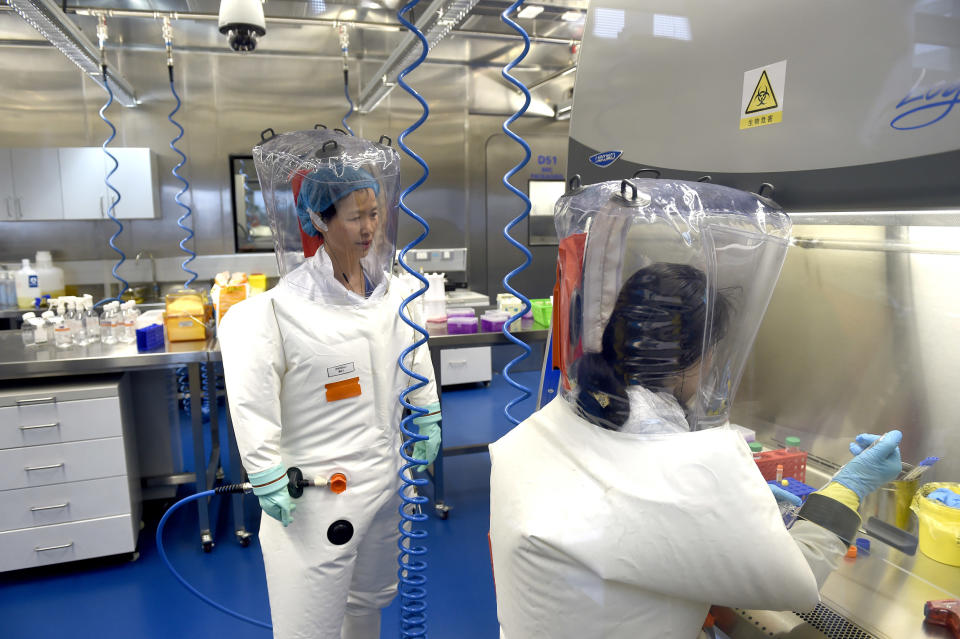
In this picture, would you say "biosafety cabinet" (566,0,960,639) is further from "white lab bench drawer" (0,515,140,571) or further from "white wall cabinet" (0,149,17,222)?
"white wall cabinet" (0,149,17,222)

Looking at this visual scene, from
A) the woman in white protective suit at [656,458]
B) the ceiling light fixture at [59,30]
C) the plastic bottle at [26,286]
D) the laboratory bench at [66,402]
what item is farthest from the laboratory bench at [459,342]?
the plastic bottle at [26,286]

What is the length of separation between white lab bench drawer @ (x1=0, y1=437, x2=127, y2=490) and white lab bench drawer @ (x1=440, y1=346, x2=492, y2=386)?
9.58ft

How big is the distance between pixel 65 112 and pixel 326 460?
5.22 metres

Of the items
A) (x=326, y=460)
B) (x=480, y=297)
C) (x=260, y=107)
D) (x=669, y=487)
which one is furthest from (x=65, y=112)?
(x=669, y=487)

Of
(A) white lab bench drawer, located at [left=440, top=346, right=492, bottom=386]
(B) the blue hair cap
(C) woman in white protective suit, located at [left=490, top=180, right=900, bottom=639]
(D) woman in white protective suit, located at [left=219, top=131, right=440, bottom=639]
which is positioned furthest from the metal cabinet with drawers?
(A) white lab bench drawer, located at [left=440, top=346, right=492, bottom=386]

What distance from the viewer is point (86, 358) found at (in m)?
2.71

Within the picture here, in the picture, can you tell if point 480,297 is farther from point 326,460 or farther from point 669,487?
point 669,487

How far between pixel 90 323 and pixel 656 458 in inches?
125

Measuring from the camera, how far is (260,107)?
5754 millimetres

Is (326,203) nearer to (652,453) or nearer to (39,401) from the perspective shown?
(652,453)

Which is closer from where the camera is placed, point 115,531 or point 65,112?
point 115,531

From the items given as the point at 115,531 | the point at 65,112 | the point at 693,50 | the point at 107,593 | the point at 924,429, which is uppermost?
the point at 65,112

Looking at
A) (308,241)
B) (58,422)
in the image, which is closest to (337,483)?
(308,241)

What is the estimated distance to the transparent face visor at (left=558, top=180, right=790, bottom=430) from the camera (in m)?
0.98
